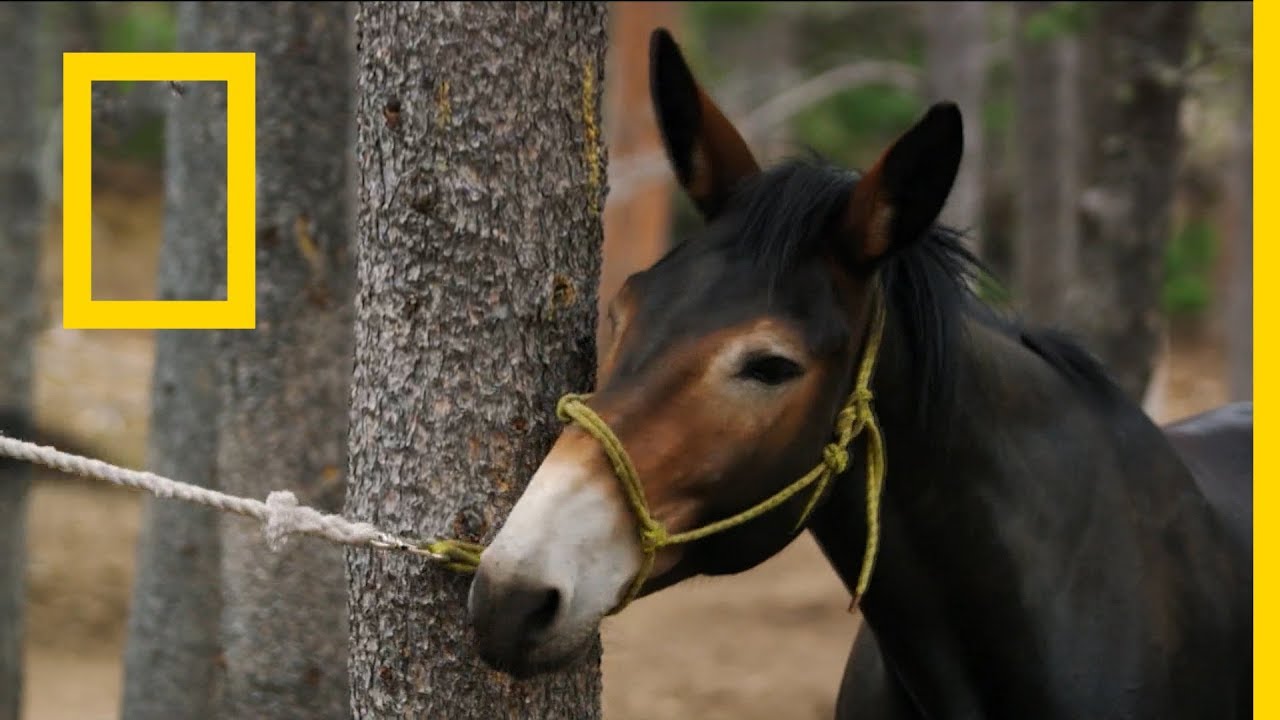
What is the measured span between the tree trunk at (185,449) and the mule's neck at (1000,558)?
3449 mm

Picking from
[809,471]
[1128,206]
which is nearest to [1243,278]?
[1128,206]

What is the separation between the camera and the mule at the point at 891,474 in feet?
8.08

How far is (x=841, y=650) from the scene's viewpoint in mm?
8633

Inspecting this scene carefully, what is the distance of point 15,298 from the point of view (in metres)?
6.29

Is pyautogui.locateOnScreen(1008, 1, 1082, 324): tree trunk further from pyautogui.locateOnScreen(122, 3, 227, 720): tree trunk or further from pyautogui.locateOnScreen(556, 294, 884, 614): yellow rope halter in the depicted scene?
pyautogui.locateOnScreen(556, 294, 884, 614): yellow rope halter

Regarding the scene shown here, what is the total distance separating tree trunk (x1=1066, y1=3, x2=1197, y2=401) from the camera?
6.86m

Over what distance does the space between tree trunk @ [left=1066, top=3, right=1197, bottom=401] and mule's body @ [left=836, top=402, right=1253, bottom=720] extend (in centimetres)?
283

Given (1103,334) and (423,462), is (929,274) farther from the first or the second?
(1103,334)

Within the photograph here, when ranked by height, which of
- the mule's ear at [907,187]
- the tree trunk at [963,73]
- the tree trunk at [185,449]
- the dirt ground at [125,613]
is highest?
the tree trunk at [963,73]

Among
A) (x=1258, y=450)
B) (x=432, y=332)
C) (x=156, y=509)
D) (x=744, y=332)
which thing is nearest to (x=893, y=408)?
(x=744, y=332)

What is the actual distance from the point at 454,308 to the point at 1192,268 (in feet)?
81.4

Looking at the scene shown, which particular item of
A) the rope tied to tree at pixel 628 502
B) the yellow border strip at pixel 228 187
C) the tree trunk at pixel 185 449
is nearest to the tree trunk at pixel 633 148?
the tree trunk at pixel 185 449

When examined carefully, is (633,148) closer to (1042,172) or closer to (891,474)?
(1042,172)

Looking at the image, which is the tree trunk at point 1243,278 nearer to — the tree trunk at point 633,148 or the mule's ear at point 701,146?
the tree trunk at point 633,148
